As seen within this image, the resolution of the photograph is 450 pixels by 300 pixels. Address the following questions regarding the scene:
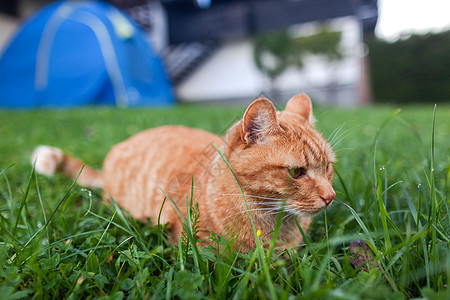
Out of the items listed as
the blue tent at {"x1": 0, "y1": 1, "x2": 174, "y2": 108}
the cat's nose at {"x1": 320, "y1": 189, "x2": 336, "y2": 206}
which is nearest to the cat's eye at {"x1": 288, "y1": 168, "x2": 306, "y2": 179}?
the cat's nose at {"x1": 320, "y1": 189, "x2": 336, "y2": 206}

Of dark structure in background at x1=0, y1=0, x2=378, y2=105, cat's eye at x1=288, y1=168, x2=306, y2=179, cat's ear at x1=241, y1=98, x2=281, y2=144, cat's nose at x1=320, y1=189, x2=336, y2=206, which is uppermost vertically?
dark structure in background at x1=0, y1=0, x2=378, y2=105

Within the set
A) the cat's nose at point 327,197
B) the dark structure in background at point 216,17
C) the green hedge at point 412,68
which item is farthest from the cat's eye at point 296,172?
the green hedge at point 412,68

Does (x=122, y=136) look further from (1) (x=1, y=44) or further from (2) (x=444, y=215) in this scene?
(1) (x=1, y=44)

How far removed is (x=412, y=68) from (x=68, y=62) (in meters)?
13.5

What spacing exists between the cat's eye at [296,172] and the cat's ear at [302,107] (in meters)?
0.36

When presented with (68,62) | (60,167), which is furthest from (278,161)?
(68,62)

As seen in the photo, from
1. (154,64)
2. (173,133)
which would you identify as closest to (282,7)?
(154,64)

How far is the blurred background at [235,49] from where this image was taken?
8.18 m

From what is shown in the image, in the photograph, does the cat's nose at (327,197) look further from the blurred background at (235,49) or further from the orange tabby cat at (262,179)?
the blurred background at (235,49)

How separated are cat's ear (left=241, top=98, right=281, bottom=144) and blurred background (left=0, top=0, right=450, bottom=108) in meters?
7.61

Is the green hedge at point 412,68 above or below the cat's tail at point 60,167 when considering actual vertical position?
above

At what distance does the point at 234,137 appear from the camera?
1251 millimetres

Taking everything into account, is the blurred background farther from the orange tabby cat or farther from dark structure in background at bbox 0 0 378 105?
the orange tabby cat

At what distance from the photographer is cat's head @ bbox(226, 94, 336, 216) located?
1.14m
